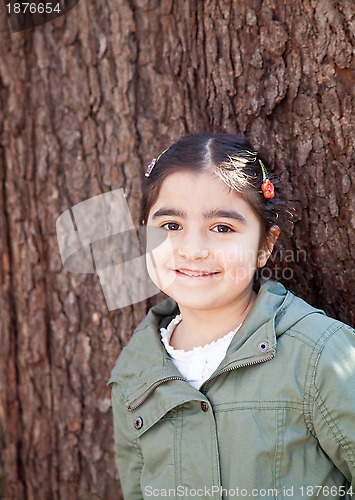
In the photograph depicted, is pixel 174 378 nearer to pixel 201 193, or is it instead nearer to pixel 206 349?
pixel 206 349

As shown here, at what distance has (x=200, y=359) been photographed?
84.9 inches

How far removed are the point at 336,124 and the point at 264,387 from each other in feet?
3.70

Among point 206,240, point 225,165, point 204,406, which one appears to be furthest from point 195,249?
point 204,406

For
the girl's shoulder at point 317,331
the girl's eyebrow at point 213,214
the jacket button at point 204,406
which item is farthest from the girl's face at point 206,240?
the jacket button at point 204,406

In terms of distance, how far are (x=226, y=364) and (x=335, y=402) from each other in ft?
1.27

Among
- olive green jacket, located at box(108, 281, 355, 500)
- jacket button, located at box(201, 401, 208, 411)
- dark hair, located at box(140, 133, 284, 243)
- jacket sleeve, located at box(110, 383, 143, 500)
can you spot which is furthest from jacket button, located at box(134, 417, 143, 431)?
dark hair, located at box(140, 133, 284, 243)

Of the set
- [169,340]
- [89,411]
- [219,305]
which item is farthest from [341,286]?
[89,411]

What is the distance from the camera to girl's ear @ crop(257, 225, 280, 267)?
2.18m

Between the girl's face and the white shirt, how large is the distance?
16cm

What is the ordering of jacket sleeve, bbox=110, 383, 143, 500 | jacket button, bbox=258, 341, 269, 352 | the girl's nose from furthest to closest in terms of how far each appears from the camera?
jacket sleeve, bbox=110, 383, 143, 500, the girl's nose, jacket button, bbox=258, 341, 269, 352

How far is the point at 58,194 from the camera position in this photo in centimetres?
276

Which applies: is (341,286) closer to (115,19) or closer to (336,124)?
(336,124)

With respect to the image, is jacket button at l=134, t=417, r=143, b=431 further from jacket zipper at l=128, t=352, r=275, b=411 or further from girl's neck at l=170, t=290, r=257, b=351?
girl's neck at l=170, t=290, r=257, b=351

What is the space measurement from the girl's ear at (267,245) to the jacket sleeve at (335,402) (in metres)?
0.46
